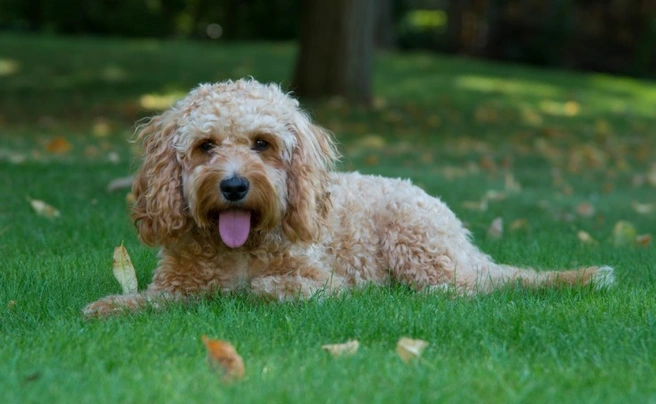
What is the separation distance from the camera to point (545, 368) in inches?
156

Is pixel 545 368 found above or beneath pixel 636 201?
above

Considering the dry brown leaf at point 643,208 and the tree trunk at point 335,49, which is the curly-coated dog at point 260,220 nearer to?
the dry brown leaf at point 643,208

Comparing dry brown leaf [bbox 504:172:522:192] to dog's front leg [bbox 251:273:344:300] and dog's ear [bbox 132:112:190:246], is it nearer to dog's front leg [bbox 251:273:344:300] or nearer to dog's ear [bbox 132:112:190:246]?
dog's front leg [bbox 251:273:344:300]

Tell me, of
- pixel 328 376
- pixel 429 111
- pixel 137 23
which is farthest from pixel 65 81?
pixel 328 376

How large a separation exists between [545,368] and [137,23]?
98.7 ft

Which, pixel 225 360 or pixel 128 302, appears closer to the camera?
pixel 225 360

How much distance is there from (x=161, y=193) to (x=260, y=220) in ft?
1.76

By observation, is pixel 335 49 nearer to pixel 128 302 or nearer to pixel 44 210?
pixel 44 210

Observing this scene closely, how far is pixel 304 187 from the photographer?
16.9 ft

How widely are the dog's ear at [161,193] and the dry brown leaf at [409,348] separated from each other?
1518 millimetres

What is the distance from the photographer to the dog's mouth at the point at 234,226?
16.5 ft

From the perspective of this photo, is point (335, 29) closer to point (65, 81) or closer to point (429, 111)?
point (429, 111)

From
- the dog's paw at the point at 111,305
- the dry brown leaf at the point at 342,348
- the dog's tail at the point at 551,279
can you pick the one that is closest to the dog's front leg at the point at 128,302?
the dog's paw at the point at 111,305

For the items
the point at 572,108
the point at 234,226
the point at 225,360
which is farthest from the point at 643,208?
the point at 572,108
